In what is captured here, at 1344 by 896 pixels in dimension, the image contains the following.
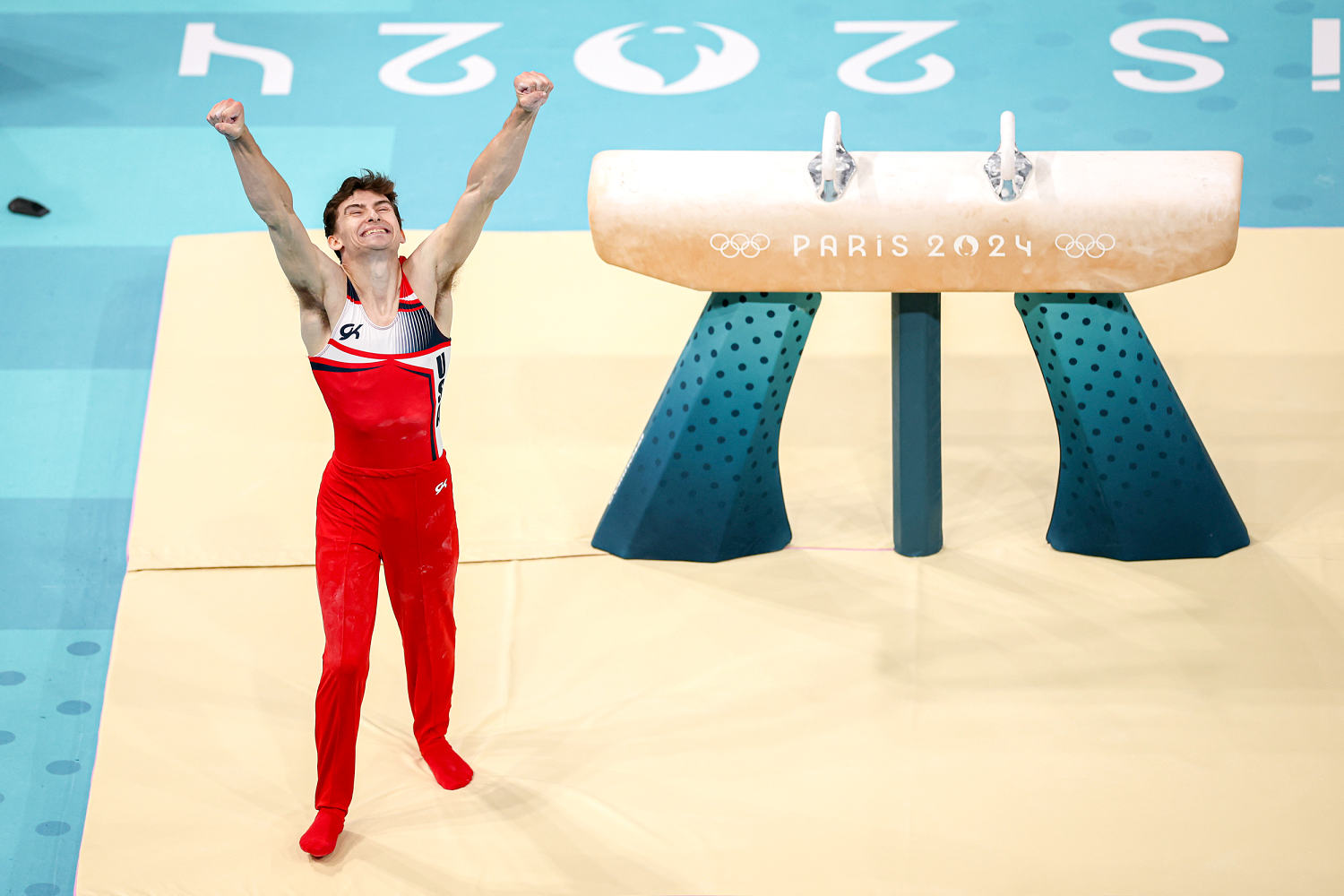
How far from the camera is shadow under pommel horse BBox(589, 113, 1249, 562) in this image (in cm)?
376

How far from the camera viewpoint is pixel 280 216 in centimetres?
304

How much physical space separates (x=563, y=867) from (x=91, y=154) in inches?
165

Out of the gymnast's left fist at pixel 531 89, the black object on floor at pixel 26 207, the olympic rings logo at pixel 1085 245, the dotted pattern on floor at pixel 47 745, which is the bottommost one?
the dotted pattern on floor at pixel 47 745

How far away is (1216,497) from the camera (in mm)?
4148

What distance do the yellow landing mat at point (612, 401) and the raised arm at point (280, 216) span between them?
4.23 feet

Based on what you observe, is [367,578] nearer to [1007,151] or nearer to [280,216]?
[280,216]

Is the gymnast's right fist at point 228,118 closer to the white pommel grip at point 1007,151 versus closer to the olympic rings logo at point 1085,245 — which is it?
the white pommel grip at point 1007,151

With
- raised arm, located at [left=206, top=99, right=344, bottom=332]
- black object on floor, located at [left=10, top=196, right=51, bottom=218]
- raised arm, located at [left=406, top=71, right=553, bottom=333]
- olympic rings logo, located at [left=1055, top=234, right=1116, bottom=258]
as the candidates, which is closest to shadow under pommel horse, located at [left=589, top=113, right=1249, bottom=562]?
olympic rings logo, located at [left=1055, top=234, right=1116, bottom=258]

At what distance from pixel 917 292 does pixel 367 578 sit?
169cm

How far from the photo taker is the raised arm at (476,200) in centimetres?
314

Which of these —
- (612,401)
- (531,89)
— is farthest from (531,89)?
(612,401)

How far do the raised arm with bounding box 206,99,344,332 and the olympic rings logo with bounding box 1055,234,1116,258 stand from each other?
183 cm

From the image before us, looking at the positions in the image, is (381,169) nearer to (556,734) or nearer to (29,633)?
(29,633)

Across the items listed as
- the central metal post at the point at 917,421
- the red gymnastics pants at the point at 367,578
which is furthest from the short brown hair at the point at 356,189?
the central metal post at the point at 917,421
